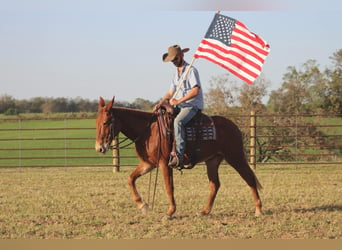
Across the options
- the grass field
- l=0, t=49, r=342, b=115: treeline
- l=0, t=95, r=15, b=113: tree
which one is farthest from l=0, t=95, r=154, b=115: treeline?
the grass field

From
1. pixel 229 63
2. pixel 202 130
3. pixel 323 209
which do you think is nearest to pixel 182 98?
pixel 202 130

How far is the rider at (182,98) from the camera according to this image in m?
6.11

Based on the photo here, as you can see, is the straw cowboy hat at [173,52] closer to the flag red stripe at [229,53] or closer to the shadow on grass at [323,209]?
the flag red stripe at [229,53]

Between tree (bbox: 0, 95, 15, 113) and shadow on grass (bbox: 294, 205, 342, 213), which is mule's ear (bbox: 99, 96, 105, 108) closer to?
shadow on grass (bbox: 294, 205, 342, 213)

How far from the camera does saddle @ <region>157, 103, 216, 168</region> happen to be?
634cm

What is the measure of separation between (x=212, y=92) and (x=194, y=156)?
37.5 ft

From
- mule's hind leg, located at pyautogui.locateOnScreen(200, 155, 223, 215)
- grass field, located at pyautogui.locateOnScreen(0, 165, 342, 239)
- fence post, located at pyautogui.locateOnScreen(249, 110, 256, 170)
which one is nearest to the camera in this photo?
grass field, located at pyautogui.locateOnScreen(0, 165, 342, 239)

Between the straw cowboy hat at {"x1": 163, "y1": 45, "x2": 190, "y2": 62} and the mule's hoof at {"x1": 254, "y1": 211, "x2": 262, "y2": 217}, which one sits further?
the mule's hoof at {"x1": 254, "y1": 211, "x2": 262, "y2": 217}

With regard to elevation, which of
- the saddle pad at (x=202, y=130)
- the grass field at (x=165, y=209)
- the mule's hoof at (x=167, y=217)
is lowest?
the grass field at (x=165, y=209)

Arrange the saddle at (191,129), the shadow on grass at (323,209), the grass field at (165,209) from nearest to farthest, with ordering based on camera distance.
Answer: the grass field at (165,209)
the saddle at (191,129)
the shadow on grass at (323,209)

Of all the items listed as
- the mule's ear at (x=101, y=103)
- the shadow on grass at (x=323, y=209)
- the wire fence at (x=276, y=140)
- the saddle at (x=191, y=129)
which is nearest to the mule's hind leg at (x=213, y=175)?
the saddle at (x=191, y=129)

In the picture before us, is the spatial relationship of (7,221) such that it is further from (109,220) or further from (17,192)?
(17,192)

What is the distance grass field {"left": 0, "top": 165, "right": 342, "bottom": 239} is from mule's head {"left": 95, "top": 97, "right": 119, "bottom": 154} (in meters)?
0.98

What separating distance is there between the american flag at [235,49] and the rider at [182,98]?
2.36ft
